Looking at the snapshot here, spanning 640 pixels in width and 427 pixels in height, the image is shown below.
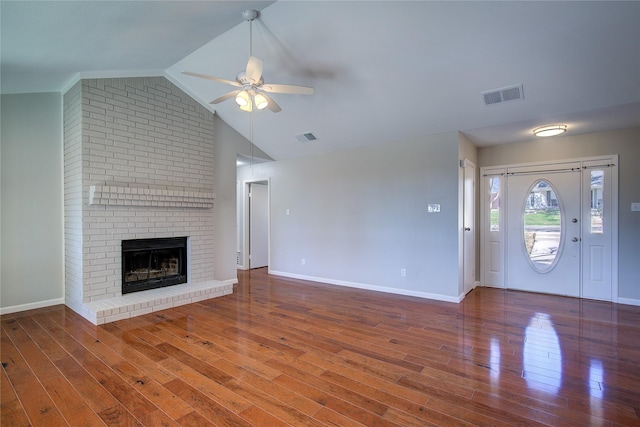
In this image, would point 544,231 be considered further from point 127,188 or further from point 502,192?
point 127,188

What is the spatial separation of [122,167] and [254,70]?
2.56m

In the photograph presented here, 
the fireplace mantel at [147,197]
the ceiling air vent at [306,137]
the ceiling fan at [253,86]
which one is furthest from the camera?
the ceiling air vent at [306,137]

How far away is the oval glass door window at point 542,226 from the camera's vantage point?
4.82m

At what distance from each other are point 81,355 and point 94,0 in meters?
3.02

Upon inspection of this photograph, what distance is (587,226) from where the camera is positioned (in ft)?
15.0

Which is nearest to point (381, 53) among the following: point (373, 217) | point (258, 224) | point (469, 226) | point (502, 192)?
point (373, 217)

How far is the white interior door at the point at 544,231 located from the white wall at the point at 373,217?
5.02 feet

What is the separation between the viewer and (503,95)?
3.53m

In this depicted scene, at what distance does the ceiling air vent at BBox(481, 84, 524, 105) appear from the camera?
342cm

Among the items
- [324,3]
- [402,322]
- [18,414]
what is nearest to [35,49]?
[324,3]

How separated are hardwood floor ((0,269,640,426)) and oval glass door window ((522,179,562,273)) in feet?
3.08

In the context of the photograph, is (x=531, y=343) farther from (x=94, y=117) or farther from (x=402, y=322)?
(x=94, y=117)

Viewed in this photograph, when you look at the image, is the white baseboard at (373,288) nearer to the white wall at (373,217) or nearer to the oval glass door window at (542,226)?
the white wall at (373,217)

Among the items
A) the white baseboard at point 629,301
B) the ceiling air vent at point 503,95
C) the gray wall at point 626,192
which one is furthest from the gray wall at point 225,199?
the white baseboard at point 629,301
